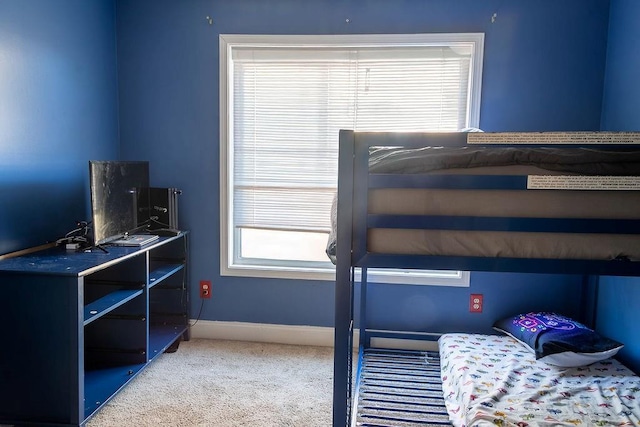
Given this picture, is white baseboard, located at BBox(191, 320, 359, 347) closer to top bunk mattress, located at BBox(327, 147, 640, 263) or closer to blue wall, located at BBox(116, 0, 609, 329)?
blue wall, located at BBox(116, 0, 609, 329)

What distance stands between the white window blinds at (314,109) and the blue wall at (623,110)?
0.79 m

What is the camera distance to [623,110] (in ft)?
7.81

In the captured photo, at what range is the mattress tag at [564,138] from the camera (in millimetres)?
1276

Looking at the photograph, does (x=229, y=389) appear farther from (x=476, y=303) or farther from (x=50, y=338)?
(x=476, y=303)

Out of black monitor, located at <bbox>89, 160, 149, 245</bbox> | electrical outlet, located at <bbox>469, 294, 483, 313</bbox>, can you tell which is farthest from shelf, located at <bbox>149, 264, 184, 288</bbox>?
electrical outlet, located at <bbox>469, 294, 483, 313</bbox>

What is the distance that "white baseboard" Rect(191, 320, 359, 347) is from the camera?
2.93 metres

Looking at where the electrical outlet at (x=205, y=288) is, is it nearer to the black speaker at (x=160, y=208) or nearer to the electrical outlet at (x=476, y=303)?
the black speaker at (x=160, y=208)

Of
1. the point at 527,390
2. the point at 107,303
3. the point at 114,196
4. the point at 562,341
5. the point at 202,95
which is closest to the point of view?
the point at 527,390

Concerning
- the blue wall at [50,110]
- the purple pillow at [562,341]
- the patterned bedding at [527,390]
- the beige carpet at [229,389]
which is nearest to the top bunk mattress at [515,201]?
the patterned bedding at [527,390]

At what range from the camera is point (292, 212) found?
9.53 ft

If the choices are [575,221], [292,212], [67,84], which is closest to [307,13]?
[292,212]

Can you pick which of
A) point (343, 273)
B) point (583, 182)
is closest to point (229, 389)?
point (343, 273)

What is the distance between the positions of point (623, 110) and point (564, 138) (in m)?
1.49

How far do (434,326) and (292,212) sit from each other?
1190mm
